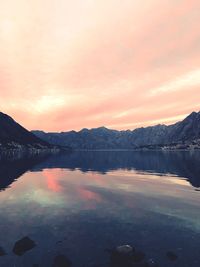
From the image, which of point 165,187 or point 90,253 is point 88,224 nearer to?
point 90,253

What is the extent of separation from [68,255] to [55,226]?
31.2ft

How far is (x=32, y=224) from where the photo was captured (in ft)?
120

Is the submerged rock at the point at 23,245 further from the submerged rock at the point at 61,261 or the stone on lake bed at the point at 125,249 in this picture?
the stone on lake bed at the point at 125,249

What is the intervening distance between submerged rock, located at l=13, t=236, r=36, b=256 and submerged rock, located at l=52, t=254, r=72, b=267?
4330 mm

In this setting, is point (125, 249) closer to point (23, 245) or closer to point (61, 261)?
point (61, 261)

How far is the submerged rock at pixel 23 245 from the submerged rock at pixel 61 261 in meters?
4.33

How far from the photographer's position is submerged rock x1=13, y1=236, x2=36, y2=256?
2735 centimetres

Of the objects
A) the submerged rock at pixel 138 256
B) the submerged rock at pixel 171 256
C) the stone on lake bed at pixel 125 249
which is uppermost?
the stone on lake bed at pixel 125 249

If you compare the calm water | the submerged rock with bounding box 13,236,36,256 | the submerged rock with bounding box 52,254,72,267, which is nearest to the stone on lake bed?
the calm water

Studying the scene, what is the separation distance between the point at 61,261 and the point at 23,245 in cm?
627

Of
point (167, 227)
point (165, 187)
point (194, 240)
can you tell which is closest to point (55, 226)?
point (167, 227)

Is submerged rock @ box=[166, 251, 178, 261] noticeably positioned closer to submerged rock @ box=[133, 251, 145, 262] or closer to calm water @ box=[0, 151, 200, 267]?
calm water @ box=[0, 151, 200, 267]

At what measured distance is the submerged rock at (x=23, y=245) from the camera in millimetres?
27355

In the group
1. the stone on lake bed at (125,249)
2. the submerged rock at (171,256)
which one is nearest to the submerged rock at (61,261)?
the stone on lake bed at (125,249)
